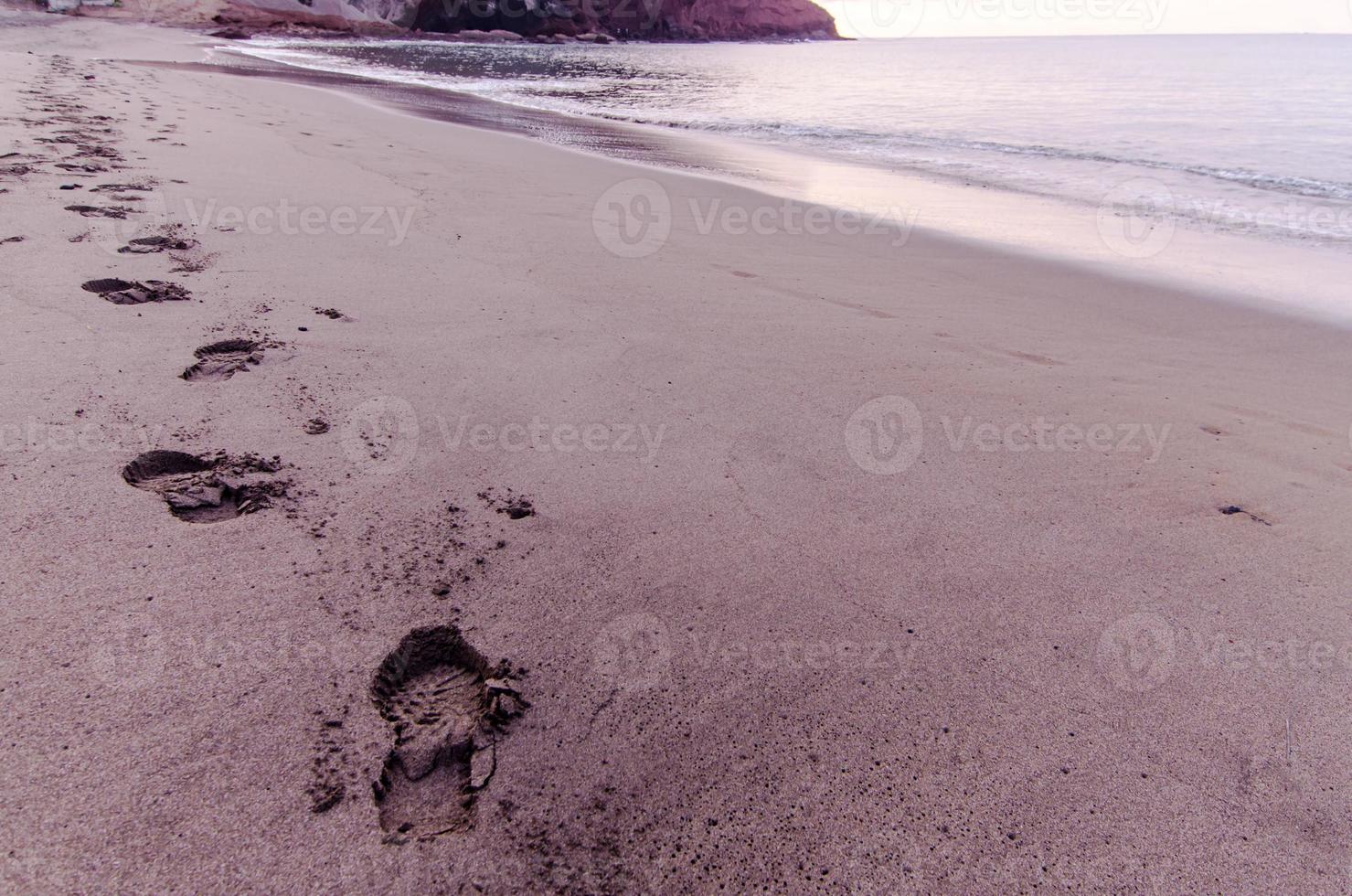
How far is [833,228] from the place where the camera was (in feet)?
17.4

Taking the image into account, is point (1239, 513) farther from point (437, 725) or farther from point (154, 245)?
point (154, 245)

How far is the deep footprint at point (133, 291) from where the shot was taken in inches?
103

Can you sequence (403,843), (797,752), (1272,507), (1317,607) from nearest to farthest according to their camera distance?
(403,843)
(797,752)
(1317,607)
(1272,507)

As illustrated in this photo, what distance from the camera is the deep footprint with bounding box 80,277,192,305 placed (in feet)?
8.58

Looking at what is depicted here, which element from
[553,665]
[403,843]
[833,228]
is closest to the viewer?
[403,843]

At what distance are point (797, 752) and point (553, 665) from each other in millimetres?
495

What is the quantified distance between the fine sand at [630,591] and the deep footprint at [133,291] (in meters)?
0.02

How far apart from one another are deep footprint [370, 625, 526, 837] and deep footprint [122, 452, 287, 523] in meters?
0.65

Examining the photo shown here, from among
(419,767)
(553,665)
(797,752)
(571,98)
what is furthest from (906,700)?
(571,98)

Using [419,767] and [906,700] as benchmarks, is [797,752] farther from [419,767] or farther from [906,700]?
[419,767]

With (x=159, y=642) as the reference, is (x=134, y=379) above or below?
above

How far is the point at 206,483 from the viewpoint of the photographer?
177 cm

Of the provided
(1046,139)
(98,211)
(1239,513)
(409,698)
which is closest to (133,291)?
(98,211)

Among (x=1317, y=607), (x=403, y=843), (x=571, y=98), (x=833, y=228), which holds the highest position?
(x=571, y=98)
